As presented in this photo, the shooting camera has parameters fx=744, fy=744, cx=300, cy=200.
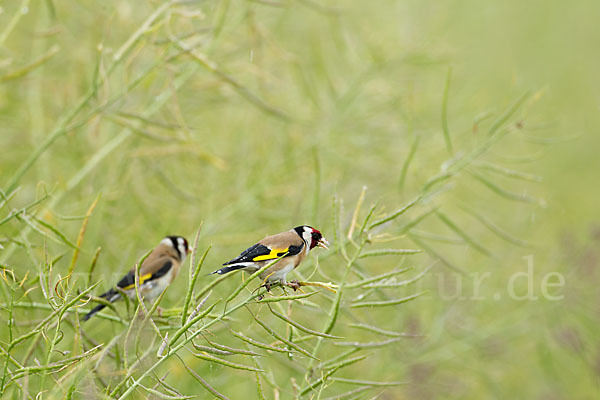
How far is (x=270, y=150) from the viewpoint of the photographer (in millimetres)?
2938

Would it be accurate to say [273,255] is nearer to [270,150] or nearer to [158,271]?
[158,271]

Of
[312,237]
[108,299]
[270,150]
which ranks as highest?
[270,150]

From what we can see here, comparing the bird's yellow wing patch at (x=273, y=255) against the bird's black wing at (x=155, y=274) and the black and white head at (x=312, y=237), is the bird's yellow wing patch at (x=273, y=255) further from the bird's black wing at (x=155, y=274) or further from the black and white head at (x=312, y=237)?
the bird's black wing at (x=155, y=274)

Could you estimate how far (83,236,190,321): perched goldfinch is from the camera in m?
1.39

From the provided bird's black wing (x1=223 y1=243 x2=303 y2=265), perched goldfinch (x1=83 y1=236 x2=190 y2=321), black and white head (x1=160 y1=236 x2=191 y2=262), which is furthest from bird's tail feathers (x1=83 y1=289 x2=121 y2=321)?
bird's black wing (x1=223 y1=243 x2=303 y2=265)

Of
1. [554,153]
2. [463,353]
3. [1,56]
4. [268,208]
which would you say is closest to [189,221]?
[268,208]

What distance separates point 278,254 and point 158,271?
0.48 m

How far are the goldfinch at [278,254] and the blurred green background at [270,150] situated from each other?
533 millimetres

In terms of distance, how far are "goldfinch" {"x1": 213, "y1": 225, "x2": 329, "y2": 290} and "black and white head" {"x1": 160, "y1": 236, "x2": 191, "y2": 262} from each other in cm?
30

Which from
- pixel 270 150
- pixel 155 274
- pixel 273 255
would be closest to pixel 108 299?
pixel 155 274

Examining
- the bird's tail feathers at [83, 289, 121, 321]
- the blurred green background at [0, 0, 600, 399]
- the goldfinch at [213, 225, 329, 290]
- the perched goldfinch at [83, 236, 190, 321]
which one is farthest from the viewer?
the blurred green background at [0, 0, 600, 399]

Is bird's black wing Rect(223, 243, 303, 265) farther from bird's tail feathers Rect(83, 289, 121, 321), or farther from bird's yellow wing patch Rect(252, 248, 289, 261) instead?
bird's tail feathers Rect(83, 289, 121, 321)

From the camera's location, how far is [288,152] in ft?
9.29

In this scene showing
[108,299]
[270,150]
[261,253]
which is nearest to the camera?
[261,253]
